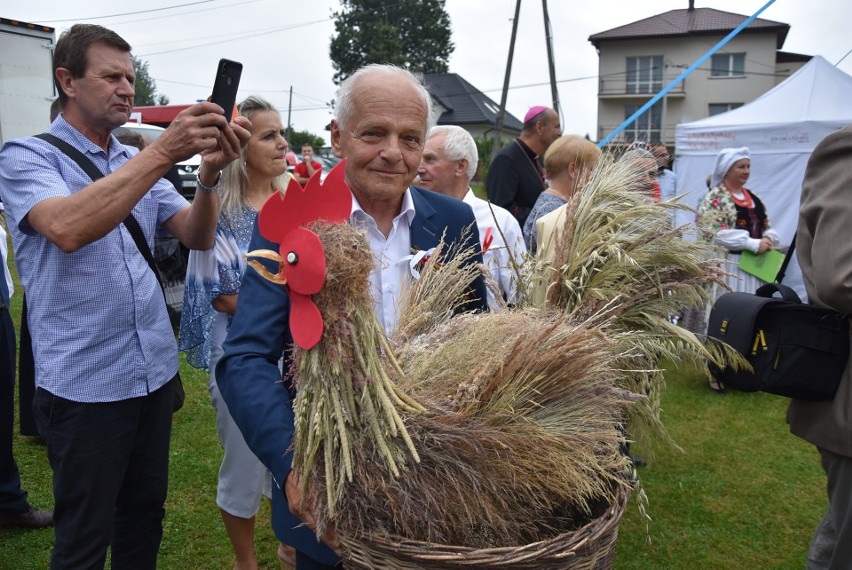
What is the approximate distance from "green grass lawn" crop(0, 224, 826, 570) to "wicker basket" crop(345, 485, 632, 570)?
5.18 feet

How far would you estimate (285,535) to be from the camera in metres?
1.52

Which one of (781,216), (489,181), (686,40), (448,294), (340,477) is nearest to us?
(340,477)

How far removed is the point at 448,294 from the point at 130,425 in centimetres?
132

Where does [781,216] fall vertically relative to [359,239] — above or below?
below

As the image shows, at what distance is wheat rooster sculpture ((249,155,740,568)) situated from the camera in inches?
42.2

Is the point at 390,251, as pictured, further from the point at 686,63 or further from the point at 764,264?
the point at 686,63

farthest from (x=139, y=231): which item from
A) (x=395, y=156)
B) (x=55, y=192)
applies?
(x=395, y=156)

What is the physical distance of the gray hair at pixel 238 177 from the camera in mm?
2838

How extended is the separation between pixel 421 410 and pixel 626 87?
43352 mm

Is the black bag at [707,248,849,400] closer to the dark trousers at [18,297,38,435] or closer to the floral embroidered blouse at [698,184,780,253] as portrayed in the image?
the dark trousers at [18,297,38,435]

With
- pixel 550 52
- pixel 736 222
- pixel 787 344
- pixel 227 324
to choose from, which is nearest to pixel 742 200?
pixel 736 222

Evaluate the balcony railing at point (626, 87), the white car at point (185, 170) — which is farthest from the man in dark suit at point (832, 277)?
the balcony railing at point (626, 87)

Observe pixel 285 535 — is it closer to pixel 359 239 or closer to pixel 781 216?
pixel 359 239

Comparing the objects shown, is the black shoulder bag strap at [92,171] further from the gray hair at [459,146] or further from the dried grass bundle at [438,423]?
the gray hair at [459,146]
